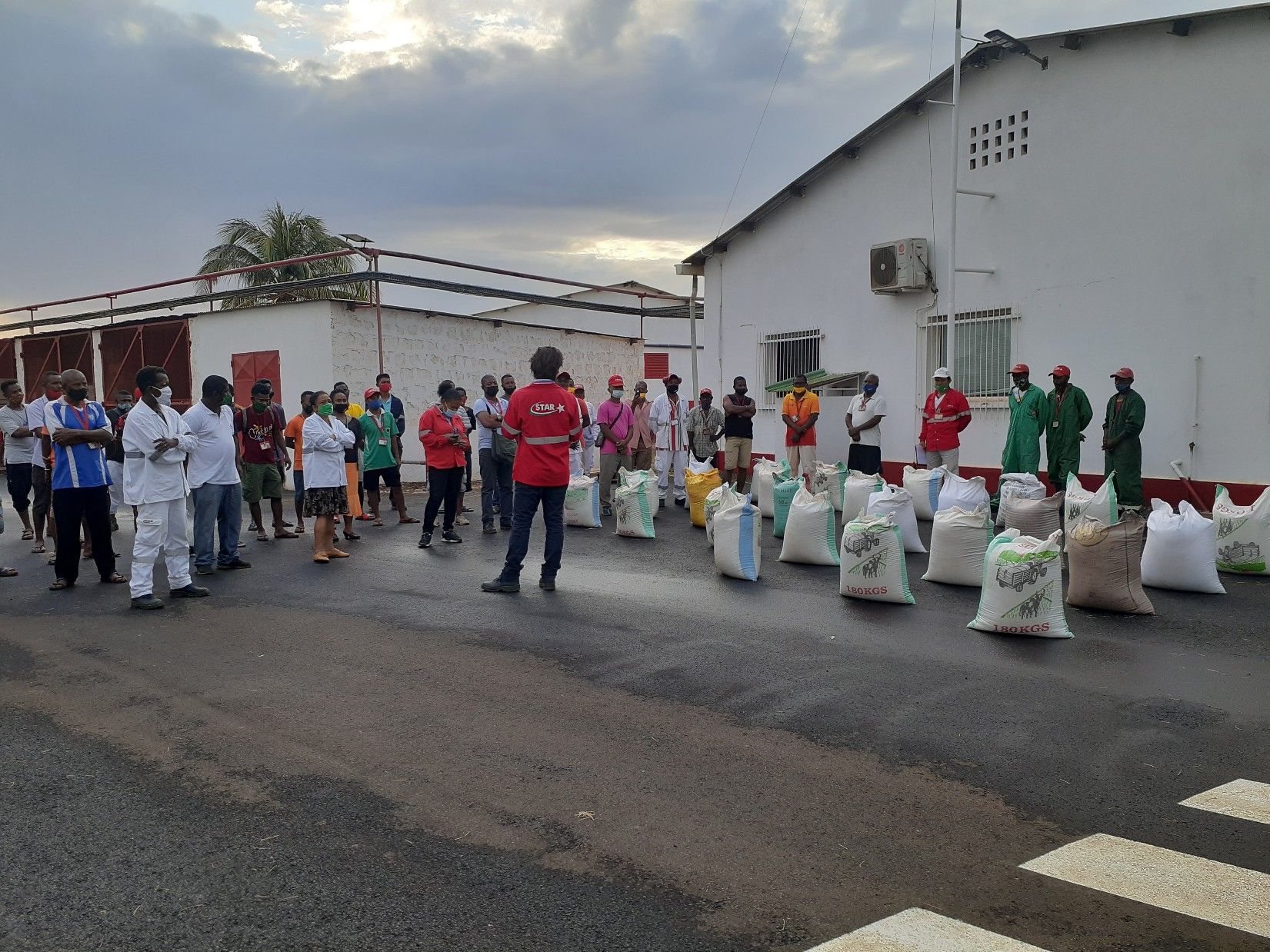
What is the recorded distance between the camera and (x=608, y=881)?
11.3 ft

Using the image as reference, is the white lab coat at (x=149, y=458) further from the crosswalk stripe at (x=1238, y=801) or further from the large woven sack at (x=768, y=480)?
the crosswalk stripe at (x=1238, y=801)

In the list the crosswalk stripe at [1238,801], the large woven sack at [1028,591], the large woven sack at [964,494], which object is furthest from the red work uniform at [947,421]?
the crosswalk stripe at [1238,801]

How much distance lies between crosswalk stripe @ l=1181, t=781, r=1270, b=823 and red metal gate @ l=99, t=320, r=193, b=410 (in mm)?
22522

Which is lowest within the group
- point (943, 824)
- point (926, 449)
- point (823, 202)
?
point (943, 824)

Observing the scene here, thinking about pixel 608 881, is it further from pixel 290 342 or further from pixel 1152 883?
pixel 290 342

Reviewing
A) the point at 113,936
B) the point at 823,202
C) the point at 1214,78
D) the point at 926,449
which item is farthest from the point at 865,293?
the point at 113,936

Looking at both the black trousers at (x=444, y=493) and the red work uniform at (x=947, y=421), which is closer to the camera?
the black trousers at (x=444, y=493)

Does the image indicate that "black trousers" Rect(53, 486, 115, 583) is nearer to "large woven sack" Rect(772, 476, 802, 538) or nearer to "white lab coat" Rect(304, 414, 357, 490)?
"white lab coat" Rect(304, 414, 357, 490)

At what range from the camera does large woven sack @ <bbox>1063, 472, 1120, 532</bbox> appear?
8.78 m

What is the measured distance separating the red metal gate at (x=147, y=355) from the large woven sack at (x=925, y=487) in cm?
1719

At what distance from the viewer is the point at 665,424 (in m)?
15.7

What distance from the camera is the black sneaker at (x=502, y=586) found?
8.42m

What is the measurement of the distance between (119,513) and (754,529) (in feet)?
38.3

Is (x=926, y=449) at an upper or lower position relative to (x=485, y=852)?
upper
